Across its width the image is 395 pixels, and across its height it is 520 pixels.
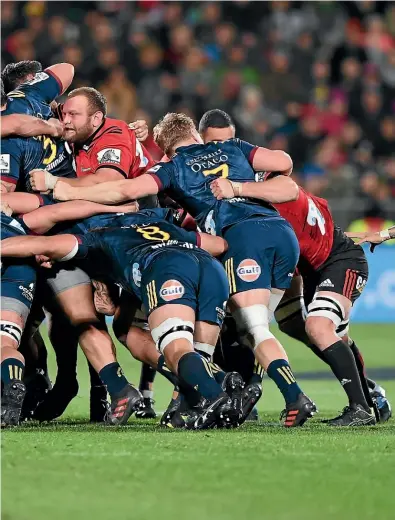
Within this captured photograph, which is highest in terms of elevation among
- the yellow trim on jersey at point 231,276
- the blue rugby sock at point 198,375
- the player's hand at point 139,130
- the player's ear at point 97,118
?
the player's ear at point 97,118

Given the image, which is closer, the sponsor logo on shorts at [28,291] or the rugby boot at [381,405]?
the sponsor logo on shorts at [28,291]

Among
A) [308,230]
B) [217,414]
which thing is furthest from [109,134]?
[217,414]

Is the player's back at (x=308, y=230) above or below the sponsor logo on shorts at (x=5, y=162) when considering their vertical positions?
below

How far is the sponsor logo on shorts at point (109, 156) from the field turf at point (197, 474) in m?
1.86

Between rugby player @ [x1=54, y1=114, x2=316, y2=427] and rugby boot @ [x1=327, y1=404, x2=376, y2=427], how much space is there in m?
0.43

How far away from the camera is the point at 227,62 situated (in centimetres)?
1708

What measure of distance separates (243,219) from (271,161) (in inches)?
18.1

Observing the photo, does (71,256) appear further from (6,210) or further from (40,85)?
(40,85)

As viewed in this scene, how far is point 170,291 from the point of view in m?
5.97

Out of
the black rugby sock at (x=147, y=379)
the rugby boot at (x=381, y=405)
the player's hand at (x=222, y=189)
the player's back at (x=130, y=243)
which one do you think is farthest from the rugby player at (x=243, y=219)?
the black rugby sock at (x=147, y=379)

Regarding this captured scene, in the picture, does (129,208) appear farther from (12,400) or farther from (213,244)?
(12,400)

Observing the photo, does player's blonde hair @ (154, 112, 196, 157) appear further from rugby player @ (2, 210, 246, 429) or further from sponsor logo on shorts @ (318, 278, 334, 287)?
sponsor logo on shorts @ (318, 278, 334, 287)

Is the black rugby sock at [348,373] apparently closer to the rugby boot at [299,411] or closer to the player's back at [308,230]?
the rugby boot at [299,411]

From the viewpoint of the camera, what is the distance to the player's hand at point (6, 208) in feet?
21.6
